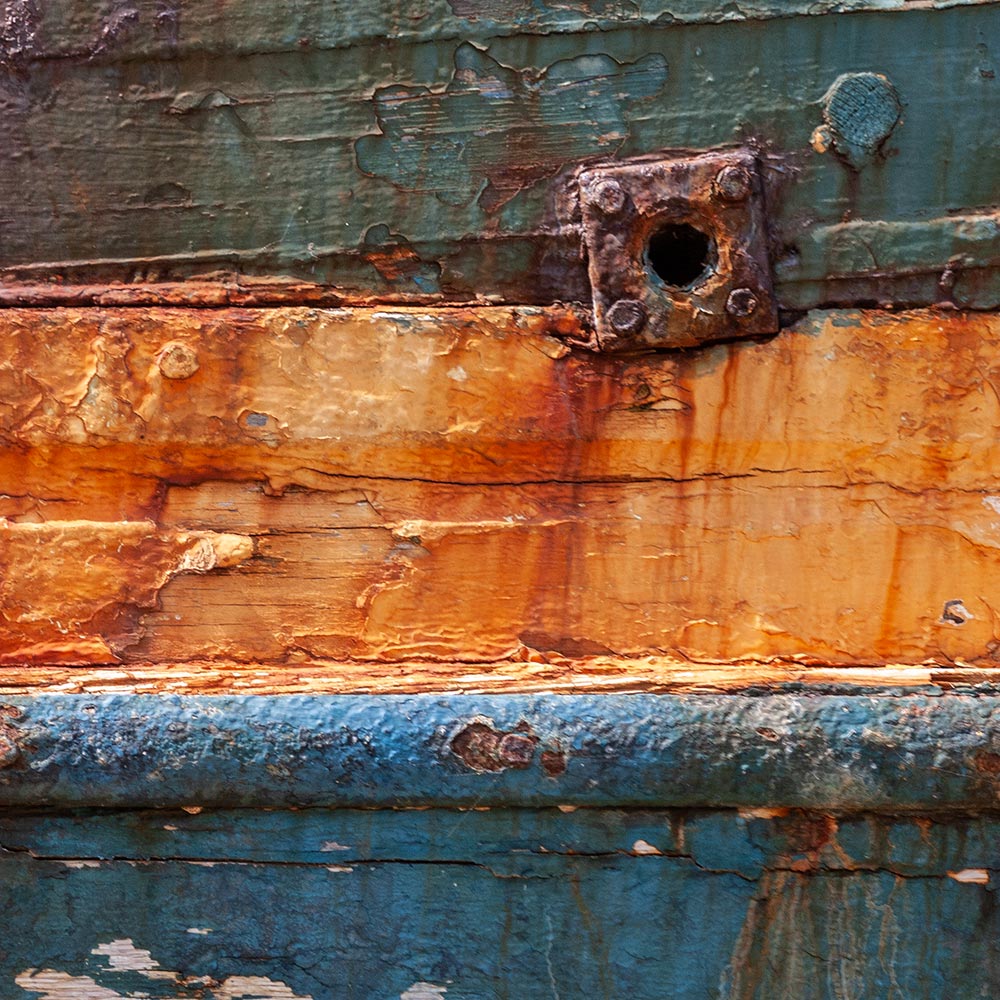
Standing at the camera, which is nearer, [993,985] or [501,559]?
[993,985]

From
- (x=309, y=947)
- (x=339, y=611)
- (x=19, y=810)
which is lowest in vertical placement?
(x=309, y=947)

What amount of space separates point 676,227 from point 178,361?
0.75 metres

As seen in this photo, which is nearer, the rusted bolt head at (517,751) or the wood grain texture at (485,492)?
the rusted bolt head at (517,751)

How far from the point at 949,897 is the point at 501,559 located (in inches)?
29.0

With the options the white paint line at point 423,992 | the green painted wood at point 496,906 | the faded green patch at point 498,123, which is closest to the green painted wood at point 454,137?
the faded green patch at point 498,123

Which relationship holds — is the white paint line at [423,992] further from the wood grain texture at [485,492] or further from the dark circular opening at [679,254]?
the dark circular opening at [679,254]

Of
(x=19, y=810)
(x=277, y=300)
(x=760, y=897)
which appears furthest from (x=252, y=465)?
(x=760, y=897)

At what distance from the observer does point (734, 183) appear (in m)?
1.45

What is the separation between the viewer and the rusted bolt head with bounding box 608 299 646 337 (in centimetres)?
148

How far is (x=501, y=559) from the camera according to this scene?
153 centimetres

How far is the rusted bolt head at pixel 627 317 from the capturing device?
4.85 feet

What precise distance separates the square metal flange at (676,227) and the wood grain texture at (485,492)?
0.05m

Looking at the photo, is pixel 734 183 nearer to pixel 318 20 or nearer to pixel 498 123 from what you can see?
pixel 498 123

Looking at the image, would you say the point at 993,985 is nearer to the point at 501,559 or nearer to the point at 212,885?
the point at 501,559
